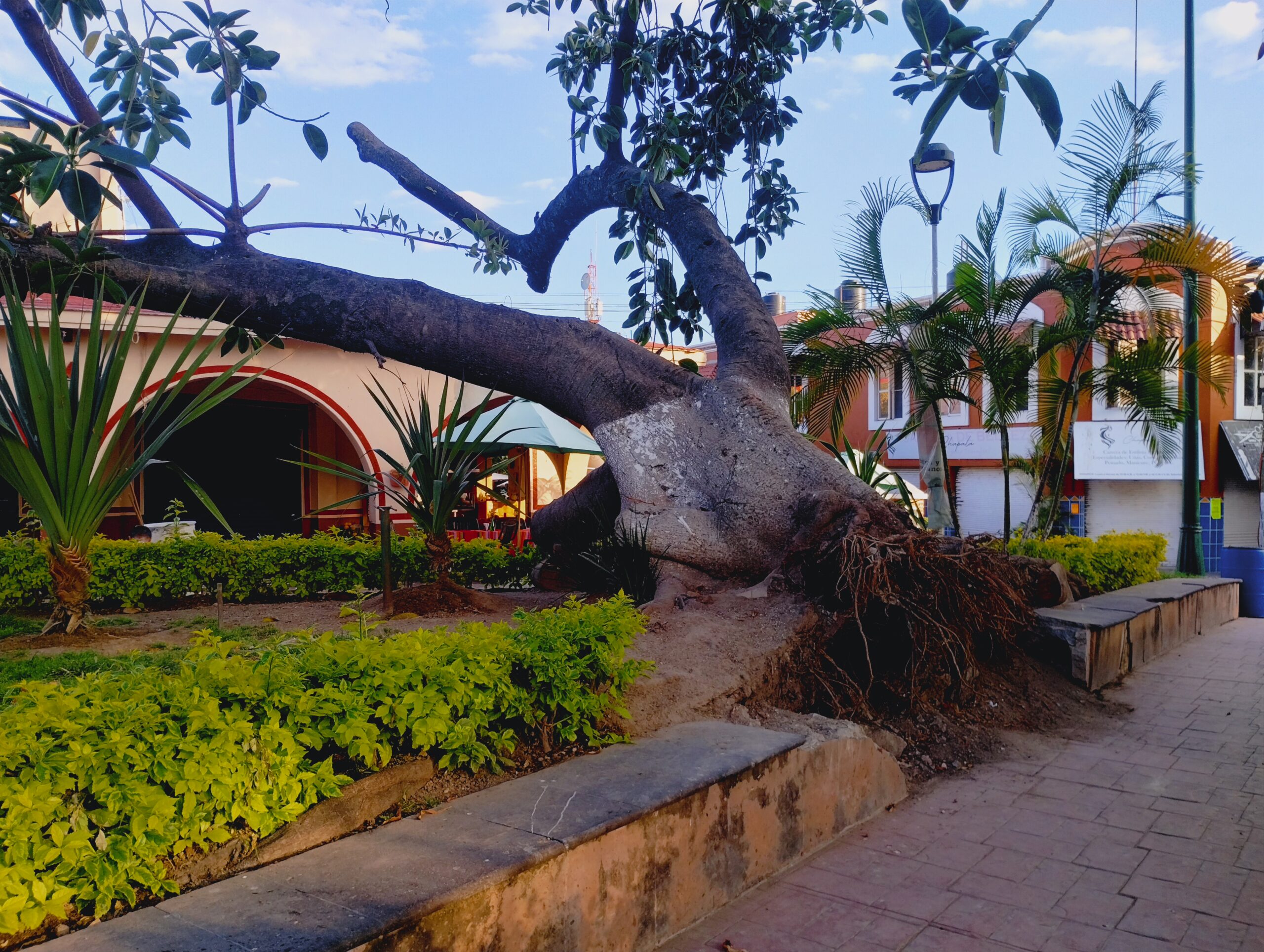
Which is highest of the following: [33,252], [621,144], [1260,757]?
[621,144]

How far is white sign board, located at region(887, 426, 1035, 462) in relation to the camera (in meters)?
21.1

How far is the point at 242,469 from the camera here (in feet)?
51.1

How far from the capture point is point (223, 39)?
4586 millimetres

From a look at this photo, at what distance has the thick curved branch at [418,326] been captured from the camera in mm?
6184

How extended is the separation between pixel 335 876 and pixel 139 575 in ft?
16.4

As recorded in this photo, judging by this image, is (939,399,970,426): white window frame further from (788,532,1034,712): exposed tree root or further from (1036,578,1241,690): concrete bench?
→ (788,532,1034,712): exposed tree root

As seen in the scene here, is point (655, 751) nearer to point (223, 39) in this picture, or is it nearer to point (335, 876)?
point (335, 876)

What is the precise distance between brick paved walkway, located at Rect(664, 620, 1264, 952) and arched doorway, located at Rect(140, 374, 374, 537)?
38.1ft

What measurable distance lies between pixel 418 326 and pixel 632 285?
187 centimetres

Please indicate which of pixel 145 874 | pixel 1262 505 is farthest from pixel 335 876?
pixel 1262 505

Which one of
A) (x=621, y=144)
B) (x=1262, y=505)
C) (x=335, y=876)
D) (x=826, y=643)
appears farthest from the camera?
(x=1262, y=505)

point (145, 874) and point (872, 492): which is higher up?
point (872, 492)

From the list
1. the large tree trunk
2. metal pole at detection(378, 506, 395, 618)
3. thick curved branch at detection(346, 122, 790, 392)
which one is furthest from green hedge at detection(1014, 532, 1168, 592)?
metal pole at detection(378, 506, 395, 618)

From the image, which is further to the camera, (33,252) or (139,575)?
(139,575)
